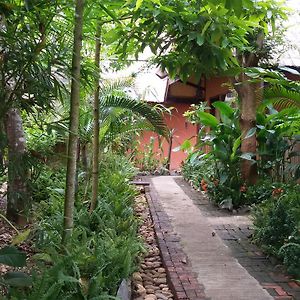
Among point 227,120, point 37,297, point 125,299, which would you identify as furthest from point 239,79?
point 37,297

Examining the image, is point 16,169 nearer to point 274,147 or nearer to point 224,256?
point 224,256

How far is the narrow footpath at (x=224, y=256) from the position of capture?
340 cm

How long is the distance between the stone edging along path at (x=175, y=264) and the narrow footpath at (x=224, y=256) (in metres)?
0.07

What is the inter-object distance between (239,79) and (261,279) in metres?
4.17

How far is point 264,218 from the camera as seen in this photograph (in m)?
4.57

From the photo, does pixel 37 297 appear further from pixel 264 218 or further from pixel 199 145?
pixel 199 145

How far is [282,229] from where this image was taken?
13.8ft

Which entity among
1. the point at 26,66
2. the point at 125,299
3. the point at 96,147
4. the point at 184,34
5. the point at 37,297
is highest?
the point at 184,34

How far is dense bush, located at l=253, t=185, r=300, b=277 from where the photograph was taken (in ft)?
12.0

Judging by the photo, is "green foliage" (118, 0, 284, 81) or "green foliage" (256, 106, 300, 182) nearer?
"green foliage" (118, 0, 284, 81)

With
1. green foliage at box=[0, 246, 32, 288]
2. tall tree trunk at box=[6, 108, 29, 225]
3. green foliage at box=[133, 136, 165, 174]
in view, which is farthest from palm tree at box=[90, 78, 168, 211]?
green foliage at box=[133, 136, 165, 174]

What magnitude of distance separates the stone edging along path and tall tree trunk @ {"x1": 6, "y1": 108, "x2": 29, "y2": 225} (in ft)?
4.58

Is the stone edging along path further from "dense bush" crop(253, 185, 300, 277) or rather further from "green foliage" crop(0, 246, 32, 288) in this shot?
"green foliage" crop(0, 246, 32, 288)

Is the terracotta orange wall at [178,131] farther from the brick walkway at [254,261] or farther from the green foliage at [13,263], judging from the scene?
the green foliage at [13,263]
